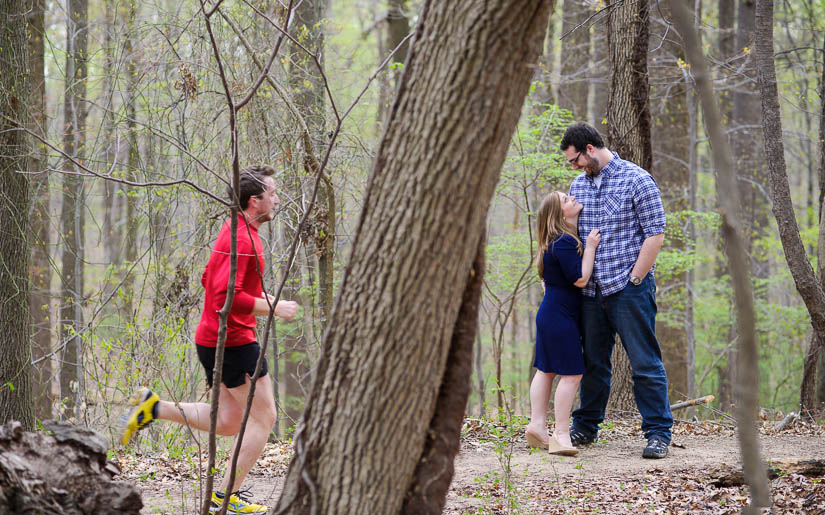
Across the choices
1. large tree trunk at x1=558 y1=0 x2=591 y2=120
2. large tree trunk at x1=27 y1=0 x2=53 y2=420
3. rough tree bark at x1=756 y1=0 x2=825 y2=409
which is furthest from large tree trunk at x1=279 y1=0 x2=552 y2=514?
large tree trunk at x1=558 y1=0 x2=591 y2=120

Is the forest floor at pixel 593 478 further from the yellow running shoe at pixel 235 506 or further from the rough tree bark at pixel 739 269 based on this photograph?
the rough tree bark at pixel 739 269

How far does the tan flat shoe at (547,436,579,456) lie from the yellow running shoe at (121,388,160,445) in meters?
2.81

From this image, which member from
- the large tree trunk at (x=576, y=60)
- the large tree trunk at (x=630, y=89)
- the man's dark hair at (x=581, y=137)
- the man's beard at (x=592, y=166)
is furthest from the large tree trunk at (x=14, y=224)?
the large tree trunk at (x=576, y=60)

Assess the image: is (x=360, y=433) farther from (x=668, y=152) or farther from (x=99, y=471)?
(x=668, y=152)

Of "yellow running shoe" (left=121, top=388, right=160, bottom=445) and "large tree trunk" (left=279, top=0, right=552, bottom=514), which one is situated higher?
"large tree trunk" (left=279, top=0, right=552, bottom=514)

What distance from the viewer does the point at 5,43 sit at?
502cm

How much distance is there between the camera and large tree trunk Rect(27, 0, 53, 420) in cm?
657

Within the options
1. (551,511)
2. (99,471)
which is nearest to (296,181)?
(551,511)

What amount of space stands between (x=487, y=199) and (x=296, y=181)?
5.12 metres

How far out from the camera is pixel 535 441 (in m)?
5.24

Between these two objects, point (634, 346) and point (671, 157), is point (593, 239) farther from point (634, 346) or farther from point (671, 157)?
point (671, 157)

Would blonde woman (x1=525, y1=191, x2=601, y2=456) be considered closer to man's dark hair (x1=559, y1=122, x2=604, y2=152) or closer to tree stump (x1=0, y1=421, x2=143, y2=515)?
man's dark hair (x1=559, y1=122, x2=604, y2=152)

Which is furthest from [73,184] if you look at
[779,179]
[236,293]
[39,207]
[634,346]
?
[779,179]

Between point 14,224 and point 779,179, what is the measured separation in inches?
229
